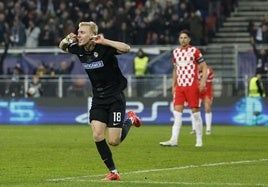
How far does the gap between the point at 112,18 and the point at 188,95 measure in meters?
17.6

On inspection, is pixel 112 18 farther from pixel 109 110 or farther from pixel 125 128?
pixel 109 110

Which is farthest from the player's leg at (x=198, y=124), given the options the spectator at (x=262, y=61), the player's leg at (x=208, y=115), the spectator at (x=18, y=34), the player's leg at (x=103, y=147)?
the spectator at (x=18, y=34)

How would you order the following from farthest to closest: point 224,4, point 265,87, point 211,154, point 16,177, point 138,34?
point 224,4 → point 138,34 → point 265,87 → point 211,154 → point 16,177

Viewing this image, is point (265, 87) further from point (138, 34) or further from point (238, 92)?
point (138, 34)

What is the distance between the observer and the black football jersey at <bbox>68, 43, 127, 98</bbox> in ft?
45.9

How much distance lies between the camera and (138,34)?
3797cm

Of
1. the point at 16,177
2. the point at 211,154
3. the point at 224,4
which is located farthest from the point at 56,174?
the point at 224,4

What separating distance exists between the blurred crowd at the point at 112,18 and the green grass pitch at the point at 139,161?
1094cm

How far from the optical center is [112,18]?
126 ft

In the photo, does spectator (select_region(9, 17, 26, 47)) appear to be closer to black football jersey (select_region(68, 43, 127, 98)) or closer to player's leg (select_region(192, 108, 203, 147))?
player's leg (select_region(192, 108, 203, 147))

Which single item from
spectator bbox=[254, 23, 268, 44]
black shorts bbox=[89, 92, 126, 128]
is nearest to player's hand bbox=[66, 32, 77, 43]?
black shorts bbox=[89, 92, 126, 128]

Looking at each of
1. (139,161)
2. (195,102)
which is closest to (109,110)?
(139,161)

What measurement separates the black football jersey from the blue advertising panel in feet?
64.1

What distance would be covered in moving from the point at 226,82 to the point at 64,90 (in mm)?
5818
